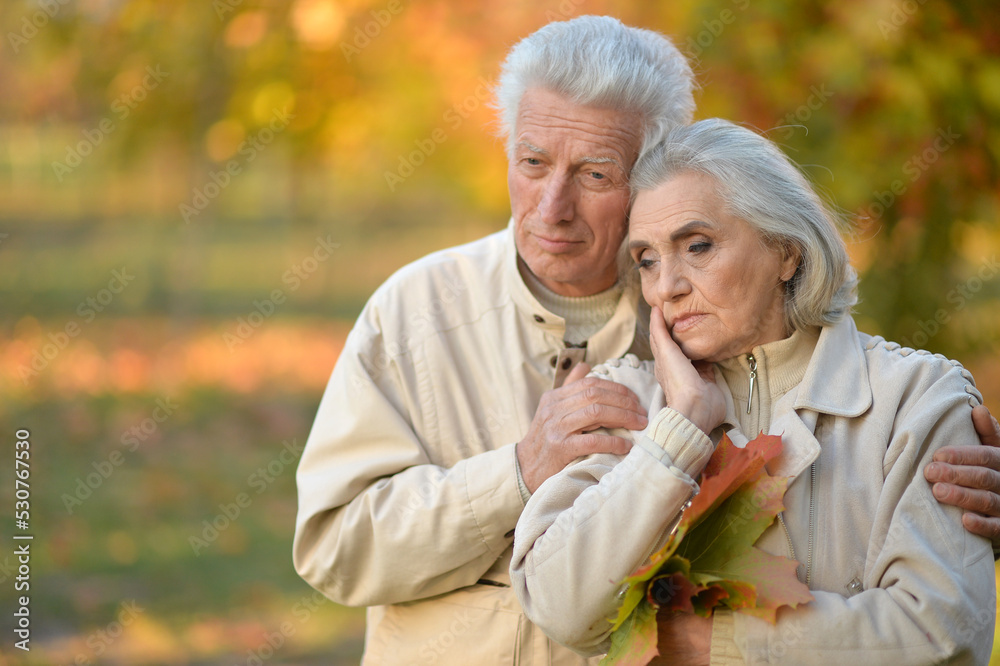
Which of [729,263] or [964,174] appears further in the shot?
[964,174]

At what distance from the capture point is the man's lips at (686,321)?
2.31 m

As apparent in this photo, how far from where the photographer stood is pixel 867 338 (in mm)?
2457

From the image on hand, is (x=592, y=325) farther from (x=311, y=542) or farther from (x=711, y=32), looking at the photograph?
(x=711, y=32)

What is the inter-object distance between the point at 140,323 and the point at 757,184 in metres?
9.36

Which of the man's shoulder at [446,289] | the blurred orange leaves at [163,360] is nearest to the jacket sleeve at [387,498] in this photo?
the man's shoulder at [446,289]

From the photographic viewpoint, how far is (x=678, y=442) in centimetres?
208

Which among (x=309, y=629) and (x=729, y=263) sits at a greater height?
(x=729, y=263)

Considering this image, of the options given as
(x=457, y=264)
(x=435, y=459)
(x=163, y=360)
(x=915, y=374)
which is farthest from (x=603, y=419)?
(x=163, y=360)

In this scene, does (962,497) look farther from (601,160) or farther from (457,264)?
(457,264)

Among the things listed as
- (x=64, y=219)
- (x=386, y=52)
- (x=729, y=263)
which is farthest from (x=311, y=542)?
(x=64, y=219)

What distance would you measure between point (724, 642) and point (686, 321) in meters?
0.73

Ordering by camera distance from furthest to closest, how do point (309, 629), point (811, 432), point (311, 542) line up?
1. point (309, 629)
2. point (311, 542)
3. point (811, 432)

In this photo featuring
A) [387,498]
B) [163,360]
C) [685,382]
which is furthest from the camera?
[163,360]

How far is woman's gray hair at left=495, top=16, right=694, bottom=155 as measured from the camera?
2572mm
